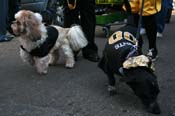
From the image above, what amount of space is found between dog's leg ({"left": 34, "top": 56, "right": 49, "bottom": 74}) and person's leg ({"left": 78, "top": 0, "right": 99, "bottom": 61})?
1211mm

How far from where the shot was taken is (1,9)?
1011 cm

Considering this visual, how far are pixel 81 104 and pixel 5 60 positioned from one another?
9.35 feet

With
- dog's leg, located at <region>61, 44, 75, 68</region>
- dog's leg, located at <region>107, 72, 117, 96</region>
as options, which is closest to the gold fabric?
dog's leg, located at <region>61, 44, 75, 68</region>

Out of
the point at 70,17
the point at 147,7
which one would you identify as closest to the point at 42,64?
the point at 70,17

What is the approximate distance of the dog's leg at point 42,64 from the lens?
6.85 metres

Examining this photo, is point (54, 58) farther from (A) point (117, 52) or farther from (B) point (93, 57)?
(A) point (117, 52)

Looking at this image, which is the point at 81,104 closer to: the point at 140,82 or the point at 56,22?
the point at 140,82

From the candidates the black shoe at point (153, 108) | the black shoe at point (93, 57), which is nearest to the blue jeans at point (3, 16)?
the black shoe at point (93, 57)

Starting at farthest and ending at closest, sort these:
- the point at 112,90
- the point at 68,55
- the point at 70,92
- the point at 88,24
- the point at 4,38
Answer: the point at 4,38 < the point at 88,24 < the point at 68,55 < the point at 70,92 < the point at 112,90

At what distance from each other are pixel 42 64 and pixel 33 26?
1.96ft

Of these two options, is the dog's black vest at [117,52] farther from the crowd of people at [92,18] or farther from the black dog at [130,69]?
the crowd of people at [92,18]

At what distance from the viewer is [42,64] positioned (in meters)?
6.84

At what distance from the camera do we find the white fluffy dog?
260 inches

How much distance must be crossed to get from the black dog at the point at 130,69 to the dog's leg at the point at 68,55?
147 cm
